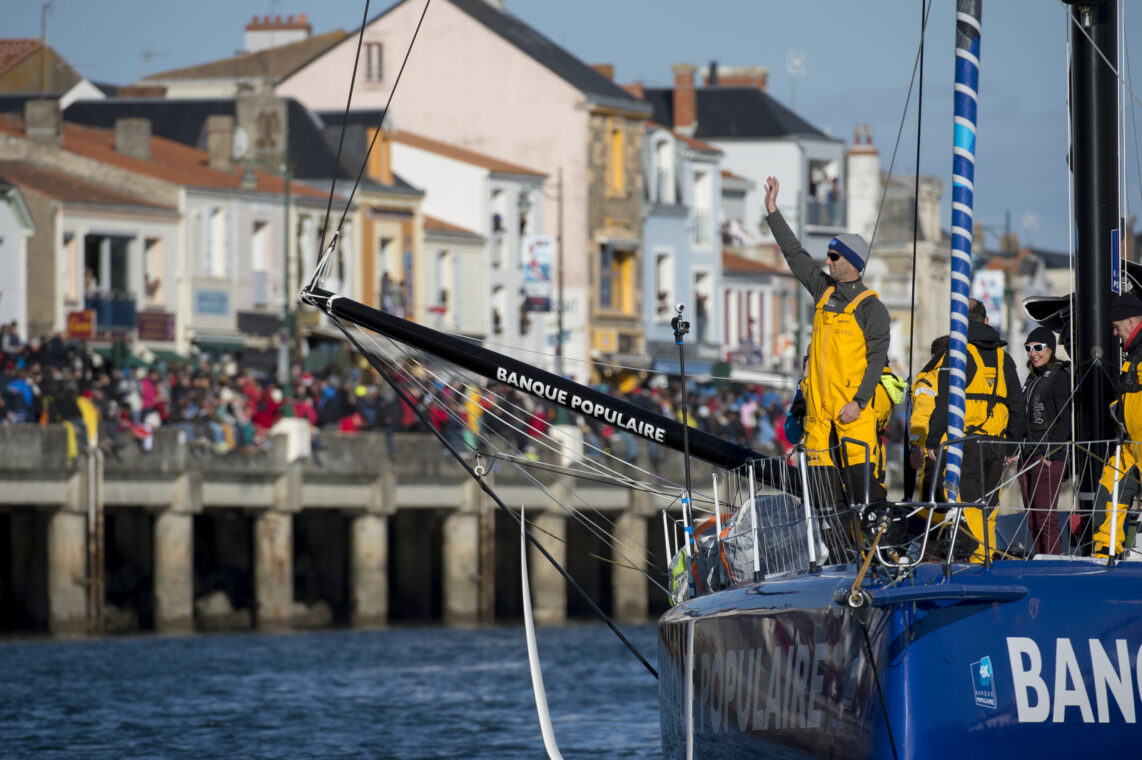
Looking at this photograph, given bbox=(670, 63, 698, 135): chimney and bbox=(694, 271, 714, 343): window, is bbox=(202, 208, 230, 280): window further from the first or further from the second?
bbox=(670, 63, 698, 135): chimney

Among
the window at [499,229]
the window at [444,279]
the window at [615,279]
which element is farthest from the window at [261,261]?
the window at [615,279]

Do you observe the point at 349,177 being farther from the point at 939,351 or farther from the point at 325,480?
the point at 939,351

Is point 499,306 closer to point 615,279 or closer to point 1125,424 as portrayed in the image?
point 615,279

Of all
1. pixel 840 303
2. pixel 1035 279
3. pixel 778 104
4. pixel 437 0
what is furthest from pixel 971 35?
pixel 1035 279

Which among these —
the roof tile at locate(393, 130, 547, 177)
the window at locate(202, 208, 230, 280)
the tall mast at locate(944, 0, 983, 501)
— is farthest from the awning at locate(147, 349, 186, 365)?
the tall mast at locate(944, 0, 983, 501)

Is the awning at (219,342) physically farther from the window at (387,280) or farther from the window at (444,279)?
the window at (444,279)

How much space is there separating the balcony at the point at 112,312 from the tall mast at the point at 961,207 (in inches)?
1339

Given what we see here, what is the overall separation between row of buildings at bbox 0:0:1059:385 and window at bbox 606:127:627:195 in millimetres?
90

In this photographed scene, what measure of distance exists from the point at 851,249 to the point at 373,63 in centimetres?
5089

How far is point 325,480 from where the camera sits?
34344 millimetres

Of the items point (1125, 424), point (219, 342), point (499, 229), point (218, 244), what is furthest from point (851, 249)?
point (499, 229)

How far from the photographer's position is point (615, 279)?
60406 millimetres

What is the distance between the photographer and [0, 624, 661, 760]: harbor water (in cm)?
1922

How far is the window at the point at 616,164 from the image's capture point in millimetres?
60438
